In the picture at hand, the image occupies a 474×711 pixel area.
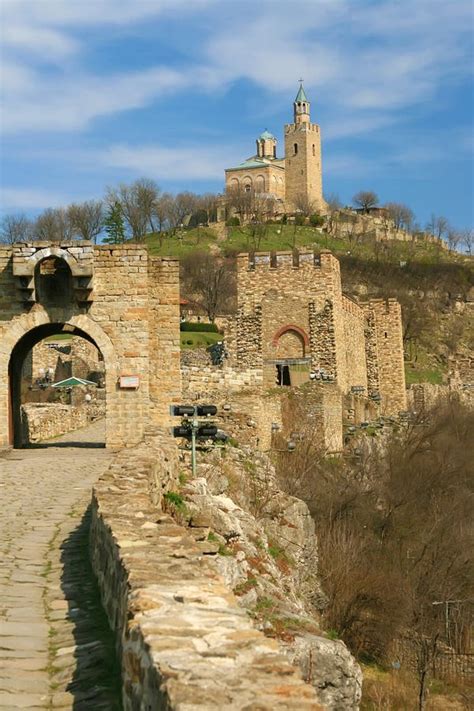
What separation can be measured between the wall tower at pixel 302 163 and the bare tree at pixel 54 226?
39.6m

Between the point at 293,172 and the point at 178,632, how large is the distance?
428 ft

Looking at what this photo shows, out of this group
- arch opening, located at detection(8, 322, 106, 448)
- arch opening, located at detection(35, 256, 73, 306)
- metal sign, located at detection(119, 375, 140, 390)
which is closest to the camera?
metal sign, located at detection(119, 375, 140, 390)

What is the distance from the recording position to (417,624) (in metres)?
18.7

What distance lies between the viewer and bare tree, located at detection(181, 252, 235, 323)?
75.9 metres

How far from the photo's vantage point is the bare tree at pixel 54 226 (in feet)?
295

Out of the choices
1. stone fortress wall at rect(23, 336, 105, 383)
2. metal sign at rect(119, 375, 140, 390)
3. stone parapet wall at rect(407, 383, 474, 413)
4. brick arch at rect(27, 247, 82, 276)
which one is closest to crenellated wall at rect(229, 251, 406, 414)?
stone parapet wall at rect(407, 383, 474, 413)

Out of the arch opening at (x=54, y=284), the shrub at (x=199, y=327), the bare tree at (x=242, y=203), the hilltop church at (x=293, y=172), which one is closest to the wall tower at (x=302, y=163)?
the hilltop church at (x=293, y=172)

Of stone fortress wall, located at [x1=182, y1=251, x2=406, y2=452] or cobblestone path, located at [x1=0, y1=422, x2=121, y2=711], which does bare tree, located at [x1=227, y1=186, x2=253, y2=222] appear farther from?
cobblestone path, located at [x1=0, y1=422, x2=121, y2=711]

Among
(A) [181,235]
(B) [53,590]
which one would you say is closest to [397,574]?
(B) [53,590]

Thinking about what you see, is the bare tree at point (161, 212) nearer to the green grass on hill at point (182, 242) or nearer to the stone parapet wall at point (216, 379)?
the green grass on hill at point (182, 242)

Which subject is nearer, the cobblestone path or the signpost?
the cobblestone path

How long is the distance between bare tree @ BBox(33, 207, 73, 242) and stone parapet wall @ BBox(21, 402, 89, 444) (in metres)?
60.1

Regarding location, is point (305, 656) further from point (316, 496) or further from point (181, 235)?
point (181, 235)

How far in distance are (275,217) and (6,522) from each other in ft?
333
